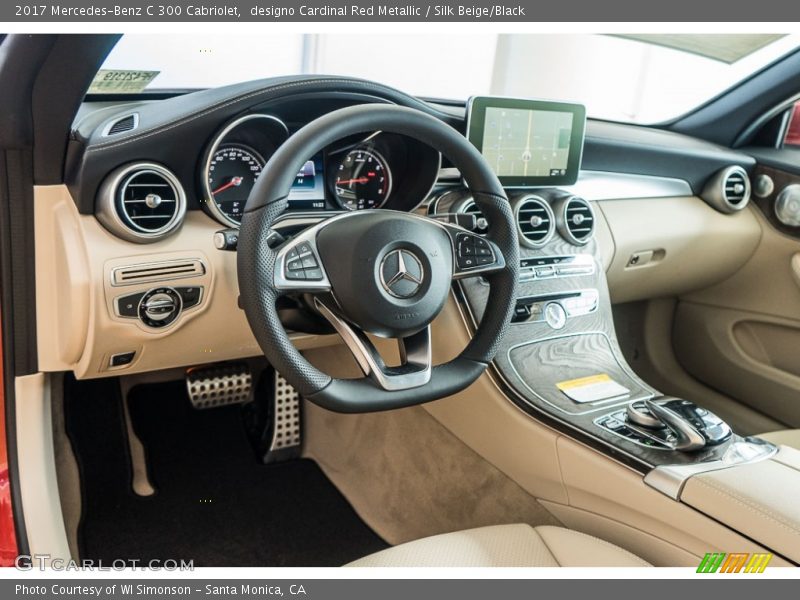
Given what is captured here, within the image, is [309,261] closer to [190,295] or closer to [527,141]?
[190,295]

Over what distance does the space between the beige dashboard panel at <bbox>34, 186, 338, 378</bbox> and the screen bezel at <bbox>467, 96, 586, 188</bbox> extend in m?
0.62

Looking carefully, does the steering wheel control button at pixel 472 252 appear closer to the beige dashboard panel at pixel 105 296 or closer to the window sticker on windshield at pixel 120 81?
the beige dashboard panel at pixel 105 296

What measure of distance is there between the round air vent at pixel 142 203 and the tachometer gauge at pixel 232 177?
0.07m

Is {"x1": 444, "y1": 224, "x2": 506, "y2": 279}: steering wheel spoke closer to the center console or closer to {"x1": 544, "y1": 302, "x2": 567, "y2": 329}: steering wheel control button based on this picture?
the center console

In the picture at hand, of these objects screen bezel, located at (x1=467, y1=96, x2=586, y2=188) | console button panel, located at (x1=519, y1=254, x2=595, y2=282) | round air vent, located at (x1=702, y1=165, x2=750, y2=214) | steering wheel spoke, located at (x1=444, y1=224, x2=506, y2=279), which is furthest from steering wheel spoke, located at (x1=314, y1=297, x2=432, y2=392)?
round air vent, located at (x1=702, y1=165, x2=750, y2=214)

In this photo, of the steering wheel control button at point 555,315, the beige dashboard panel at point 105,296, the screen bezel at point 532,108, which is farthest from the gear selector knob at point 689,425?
the beige dashboard panel at point 105,296

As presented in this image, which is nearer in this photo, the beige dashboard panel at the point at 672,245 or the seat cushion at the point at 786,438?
the seat cushion at the point at 786,438

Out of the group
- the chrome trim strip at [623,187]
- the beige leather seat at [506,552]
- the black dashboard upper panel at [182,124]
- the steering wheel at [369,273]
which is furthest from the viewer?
the chrome trim strip at [623,187]

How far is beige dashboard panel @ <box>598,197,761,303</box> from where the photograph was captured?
2.02m

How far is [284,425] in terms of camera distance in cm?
198

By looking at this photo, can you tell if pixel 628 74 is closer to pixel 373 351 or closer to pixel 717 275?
pixel 717 275

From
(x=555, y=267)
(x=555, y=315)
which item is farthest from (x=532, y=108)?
(x=555, y=315)

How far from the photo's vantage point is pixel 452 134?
1185 mm

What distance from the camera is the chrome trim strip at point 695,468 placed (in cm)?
117
